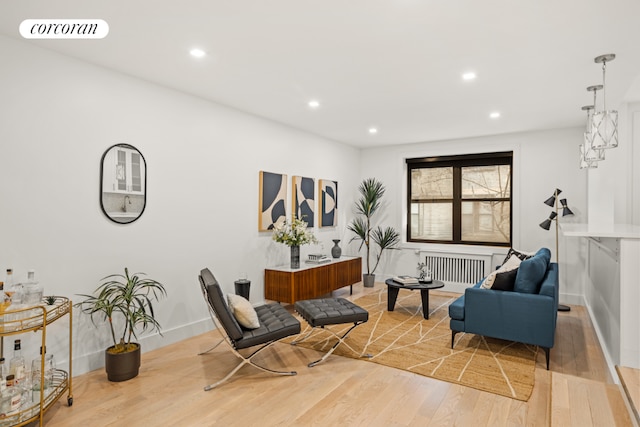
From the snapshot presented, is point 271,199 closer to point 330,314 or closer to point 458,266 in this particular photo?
point 330,314

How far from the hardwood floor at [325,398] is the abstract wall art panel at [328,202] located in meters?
3.16

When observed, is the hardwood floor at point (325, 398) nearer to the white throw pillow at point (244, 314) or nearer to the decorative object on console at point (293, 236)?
the white throw pillow at point (244, 314)

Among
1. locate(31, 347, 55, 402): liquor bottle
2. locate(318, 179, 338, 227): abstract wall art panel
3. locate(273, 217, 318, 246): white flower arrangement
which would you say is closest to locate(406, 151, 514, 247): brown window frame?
locate(318, 179, 338, 227): abstract wall art panel

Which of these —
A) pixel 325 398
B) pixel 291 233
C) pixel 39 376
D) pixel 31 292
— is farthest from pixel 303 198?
pixel 39 376

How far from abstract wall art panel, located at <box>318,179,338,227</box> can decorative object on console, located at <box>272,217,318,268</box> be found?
1.10 meters

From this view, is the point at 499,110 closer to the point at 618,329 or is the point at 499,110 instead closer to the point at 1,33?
the point at 618,329

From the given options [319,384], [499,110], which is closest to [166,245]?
[319,384]

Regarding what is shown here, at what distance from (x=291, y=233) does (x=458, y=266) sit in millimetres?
3090

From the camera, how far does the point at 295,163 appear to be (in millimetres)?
5727

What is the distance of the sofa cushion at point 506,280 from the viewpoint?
11.7 feet

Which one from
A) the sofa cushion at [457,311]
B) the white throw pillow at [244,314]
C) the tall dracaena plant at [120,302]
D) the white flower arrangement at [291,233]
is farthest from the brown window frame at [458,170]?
the tall dracaena plant at [120,302]

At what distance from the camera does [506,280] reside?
3.57 meters

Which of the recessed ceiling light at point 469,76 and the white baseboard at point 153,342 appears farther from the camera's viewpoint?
the recessed ceiling light at point 469,76

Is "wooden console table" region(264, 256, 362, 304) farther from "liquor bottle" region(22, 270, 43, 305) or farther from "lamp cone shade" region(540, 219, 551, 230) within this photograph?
"lamp cone shade" region(540, 219, 551, 230)
